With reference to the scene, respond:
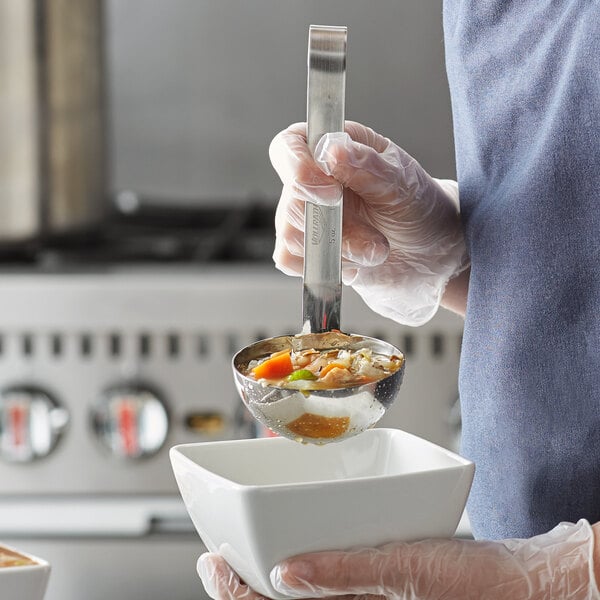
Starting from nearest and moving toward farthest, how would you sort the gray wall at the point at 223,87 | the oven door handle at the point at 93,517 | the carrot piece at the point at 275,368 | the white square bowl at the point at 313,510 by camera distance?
the white square bowl at the point at 313,510 → the carrot piece at the point at 275,368 → the oven door handle at the point at 93,517 → the gray wall at the point at 223,87

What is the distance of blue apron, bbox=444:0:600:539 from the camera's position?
0.91 meters

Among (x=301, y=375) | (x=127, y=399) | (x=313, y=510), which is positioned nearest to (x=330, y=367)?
(x=301, y=375)

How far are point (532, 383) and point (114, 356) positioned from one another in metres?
0.75

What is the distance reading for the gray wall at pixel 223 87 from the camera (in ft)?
6.81

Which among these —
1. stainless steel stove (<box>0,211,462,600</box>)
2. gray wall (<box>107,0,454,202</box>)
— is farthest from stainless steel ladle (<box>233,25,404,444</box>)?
gray wall (<box>107,0,454,202</box>)

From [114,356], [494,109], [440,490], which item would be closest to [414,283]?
[494,109]

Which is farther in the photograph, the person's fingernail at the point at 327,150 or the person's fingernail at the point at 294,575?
the person's fingernail at the point at 327,150

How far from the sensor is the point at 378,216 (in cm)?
108

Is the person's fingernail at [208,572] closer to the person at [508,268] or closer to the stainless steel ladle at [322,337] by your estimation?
the person at [508,268]

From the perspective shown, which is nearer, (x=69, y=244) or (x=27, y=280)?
(x=27, y=280)

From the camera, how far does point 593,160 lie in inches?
35.7

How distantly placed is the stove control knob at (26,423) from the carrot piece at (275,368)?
2.41ft

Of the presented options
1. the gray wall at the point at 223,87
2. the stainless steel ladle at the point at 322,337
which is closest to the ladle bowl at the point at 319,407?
the stainless steel ladle at the point at 322,337

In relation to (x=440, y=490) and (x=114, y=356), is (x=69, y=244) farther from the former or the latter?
(x=440, y=490)
